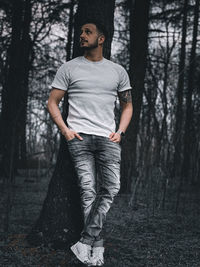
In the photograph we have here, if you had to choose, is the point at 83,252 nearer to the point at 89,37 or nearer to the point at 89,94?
the point at 89,94

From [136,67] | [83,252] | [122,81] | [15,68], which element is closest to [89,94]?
[122,81]

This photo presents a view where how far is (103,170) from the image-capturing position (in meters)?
2.79

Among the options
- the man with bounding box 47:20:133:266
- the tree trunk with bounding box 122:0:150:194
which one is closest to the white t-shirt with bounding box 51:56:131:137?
the man with bounding box 47:20:133:266

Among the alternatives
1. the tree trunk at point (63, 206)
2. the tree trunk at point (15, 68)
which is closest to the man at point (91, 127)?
the tree trunk at point (63, 206)

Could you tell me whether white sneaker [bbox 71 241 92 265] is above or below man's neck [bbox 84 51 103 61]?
below

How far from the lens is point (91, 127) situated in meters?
2.72

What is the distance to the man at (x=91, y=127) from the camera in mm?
2705

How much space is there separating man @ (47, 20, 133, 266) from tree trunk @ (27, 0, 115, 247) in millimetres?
415

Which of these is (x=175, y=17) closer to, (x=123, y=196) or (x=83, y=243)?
(x=123, y=196)

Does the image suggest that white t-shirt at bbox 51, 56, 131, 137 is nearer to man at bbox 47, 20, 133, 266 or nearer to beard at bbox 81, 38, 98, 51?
man at bbox 47, 20, 133, 266

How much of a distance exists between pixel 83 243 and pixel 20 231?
139cm

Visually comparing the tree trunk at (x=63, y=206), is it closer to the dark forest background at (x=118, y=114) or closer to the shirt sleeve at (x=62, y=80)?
the dark forest background at (x=118, y=114)

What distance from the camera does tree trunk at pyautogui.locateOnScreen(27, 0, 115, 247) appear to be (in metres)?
3.14

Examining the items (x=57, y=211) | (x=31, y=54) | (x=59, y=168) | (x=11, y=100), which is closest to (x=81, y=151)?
(x=59, y=168)
